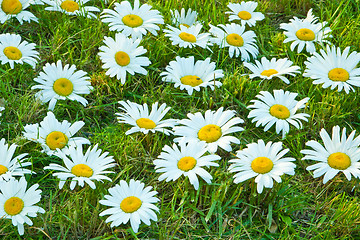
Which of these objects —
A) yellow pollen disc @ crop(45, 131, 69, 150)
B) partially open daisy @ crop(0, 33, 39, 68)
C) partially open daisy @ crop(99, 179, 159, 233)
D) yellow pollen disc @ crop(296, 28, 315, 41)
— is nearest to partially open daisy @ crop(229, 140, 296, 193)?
partially open daisy @ crop(99, 179, 159, 233)

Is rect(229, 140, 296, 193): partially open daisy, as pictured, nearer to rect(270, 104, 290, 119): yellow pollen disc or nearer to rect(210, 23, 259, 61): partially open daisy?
rect(270, 104, 290, 119): yellow pollen disc

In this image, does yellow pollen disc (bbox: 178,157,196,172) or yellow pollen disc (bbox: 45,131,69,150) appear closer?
yellow pollen disc (bbox: 178,157,196,172)

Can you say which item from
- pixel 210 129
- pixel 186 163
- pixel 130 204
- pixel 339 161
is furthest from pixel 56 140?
pixel 339 161

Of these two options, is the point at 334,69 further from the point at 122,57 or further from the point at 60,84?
the point at 60,84

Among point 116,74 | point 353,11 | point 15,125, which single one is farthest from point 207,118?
point 353,11

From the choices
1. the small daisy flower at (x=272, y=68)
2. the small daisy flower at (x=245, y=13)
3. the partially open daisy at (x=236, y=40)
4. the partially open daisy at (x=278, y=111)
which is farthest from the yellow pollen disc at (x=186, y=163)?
the small daisy flower at (x=245, y=13)

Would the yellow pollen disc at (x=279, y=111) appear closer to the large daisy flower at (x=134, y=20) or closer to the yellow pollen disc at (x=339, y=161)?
the yellow pollen disc at (x=339, y=161)
